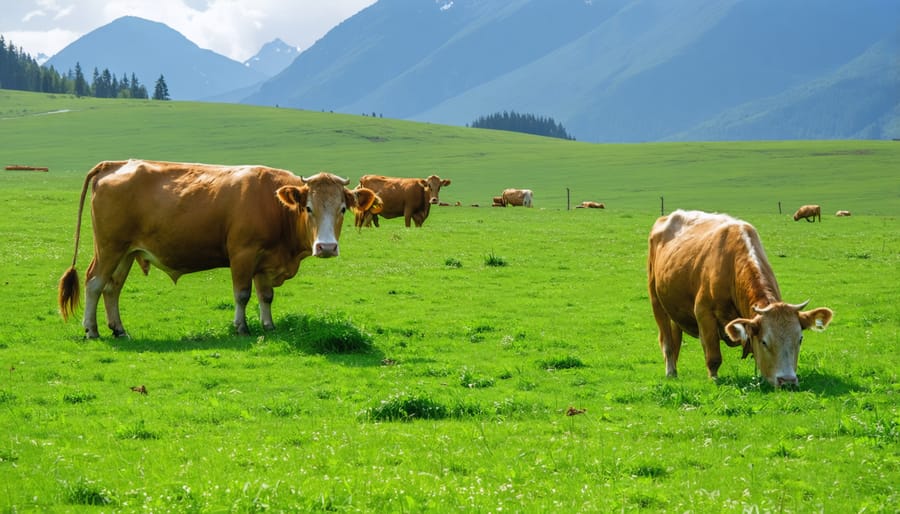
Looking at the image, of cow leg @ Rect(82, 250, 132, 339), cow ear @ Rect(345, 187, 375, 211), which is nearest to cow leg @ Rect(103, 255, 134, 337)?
cow leg @ Rect(82, 250, 132, 339)

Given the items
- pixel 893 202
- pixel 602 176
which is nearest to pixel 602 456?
pixel 893 202

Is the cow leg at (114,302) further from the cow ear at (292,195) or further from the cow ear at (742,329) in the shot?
the cow ear at (742,329)

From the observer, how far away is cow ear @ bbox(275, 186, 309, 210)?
1642 cm

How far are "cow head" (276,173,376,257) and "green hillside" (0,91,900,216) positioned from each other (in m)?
42.4

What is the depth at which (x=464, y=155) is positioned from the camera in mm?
127250

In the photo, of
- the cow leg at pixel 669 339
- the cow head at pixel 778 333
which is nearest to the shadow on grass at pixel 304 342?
the cow leg at pixel 669 339

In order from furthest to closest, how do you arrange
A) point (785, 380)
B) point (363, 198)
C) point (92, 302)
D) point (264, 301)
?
1. point (363, 198)
2. point (264, 301)
3. point (92, 302)
4. point (785, 380)

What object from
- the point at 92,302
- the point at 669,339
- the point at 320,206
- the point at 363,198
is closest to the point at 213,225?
the point at 320,206

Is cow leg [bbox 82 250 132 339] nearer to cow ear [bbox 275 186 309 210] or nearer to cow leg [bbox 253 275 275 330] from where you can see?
cow leg [bbox 253 275 275 330]

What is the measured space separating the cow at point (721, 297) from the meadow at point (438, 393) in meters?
0.48

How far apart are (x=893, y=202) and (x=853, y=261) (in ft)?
167

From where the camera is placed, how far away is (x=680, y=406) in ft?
38.7

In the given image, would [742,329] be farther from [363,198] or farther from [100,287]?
[100,287]

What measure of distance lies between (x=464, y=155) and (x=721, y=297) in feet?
378
